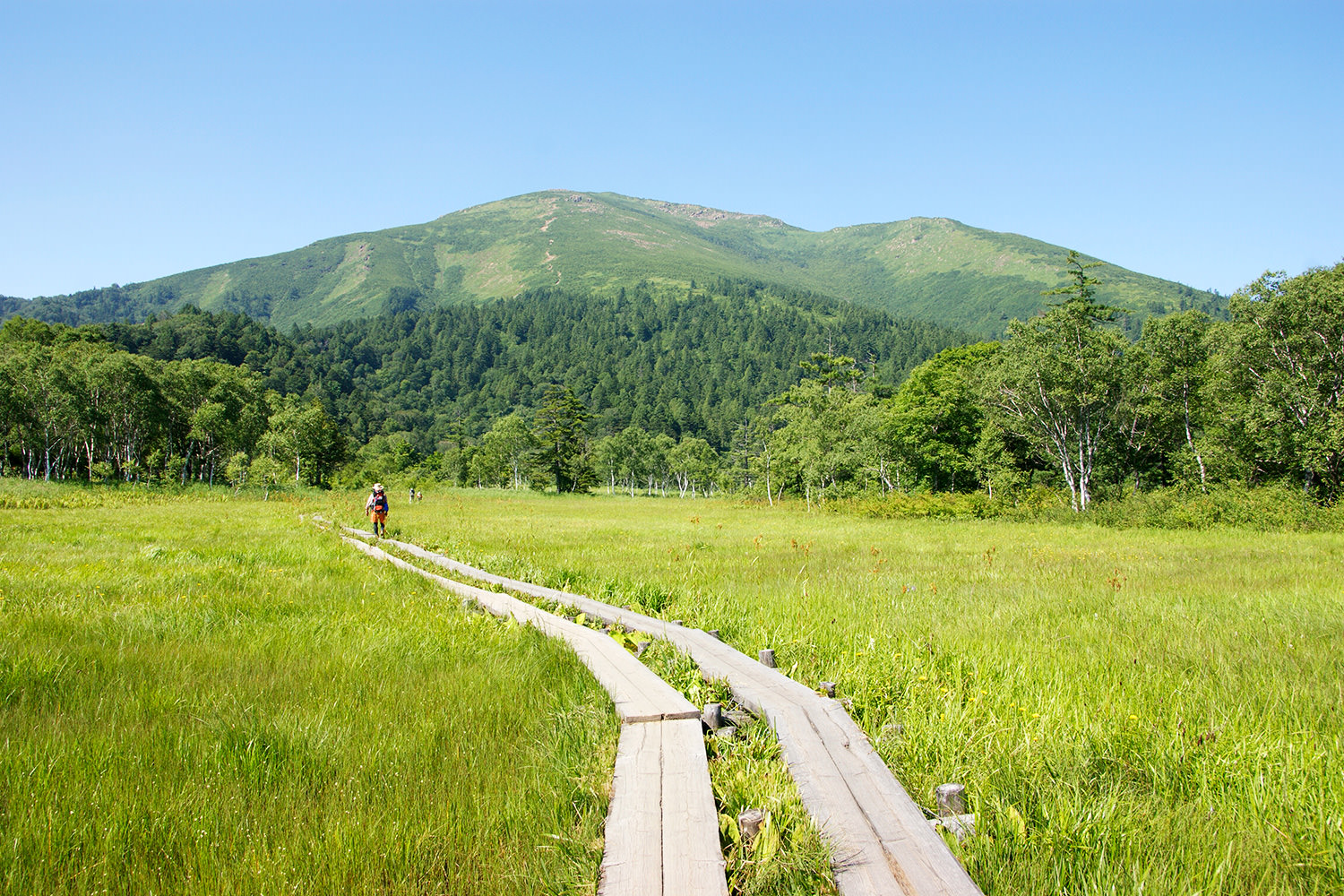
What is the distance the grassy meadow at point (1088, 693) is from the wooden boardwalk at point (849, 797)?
283 millimetres

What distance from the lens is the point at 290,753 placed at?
10.6 ft

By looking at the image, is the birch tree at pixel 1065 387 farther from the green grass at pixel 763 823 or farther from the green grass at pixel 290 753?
the green grass at pixel 290 753

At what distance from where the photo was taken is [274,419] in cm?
6262

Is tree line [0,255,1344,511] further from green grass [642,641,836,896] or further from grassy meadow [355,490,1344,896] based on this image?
green grass [642,641,836,896]

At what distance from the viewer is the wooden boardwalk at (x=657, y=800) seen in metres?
2.06

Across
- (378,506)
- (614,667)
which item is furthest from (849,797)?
(378,506)

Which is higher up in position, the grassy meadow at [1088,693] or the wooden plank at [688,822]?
the wooden plank at [688,822]

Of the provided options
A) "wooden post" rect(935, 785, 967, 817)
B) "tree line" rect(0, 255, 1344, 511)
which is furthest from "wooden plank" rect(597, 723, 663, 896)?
"tree line" rect(0, 255, 1344, 511)

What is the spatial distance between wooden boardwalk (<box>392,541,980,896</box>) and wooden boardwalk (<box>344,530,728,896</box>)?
1.44 ft

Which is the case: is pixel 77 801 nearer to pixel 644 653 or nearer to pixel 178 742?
pixel 178 742

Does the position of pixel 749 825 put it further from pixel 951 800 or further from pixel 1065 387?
pixel 1065 387

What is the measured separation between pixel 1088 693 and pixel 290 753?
4998 millimetres

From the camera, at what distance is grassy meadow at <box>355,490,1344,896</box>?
253 centimetres

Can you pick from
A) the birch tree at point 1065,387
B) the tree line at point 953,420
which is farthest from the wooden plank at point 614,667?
the tree line at point 953,420
